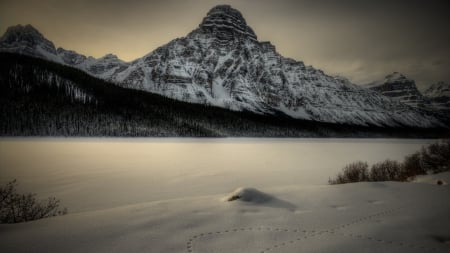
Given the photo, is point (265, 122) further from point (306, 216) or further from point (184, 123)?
point (306, 216)

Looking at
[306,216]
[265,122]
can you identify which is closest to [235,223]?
[306,216]

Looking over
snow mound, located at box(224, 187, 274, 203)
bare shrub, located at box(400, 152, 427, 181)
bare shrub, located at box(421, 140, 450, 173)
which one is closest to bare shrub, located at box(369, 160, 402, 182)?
bare shrub, located at box(400, 152, 427, 181)

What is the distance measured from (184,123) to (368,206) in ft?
399

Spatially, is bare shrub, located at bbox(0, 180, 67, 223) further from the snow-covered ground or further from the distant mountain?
the distant mountain

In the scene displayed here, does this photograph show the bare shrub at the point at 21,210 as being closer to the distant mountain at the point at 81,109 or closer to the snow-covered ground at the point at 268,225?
the snow-covered ground at the point at 268,225

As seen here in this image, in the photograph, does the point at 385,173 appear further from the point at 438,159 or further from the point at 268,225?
the point at 268,225

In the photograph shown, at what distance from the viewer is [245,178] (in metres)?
21.0

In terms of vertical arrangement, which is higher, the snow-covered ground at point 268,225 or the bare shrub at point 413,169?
the snow-covered ground at point 268,225

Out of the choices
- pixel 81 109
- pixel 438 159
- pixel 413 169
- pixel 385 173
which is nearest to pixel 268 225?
pixel 385 173

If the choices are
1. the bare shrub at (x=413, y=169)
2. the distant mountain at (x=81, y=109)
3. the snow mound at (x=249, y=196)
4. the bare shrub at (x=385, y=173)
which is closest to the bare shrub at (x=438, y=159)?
the bare shrub at (x=413, y=169)

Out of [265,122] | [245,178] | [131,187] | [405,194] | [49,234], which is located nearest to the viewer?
[49,234]

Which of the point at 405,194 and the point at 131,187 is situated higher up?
the point at 405,194

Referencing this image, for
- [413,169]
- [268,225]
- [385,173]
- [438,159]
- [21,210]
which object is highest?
[268,225]

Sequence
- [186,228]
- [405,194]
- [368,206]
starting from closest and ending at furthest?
[186,228] → [368,206] → [405,194]
